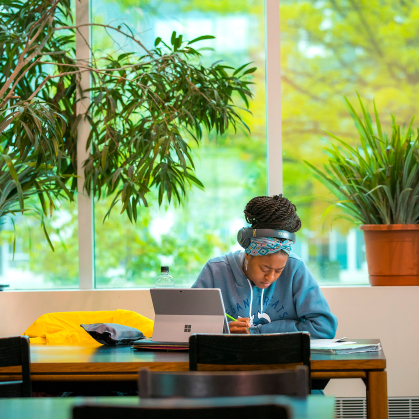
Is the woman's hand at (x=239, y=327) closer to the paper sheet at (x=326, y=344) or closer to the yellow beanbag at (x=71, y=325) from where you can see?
the paper sheet at (x=326, y=344)

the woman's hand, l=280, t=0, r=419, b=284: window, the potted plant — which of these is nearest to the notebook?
the woman's hand

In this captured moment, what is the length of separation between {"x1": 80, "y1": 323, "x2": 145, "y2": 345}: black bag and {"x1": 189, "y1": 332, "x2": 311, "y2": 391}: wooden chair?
54 centimetres

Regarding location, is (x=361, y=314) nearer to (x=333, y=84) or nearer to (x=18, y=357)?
(x=333, y=84)

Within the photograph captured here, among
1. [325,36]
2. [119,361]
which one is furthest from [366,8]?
[119,361]

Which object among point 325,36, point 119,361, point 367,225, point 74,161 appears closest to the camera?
point 119,361

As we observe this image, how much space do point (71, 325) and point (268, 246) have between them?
1017mm

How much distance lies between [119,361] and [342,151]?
2216mm

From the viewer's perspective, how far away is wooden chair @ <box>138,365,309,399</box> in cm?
102

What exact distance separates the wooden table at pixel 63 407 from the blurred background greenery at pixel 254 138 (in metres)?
2.12

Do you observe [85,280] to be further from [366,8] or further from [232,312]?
[366,8]

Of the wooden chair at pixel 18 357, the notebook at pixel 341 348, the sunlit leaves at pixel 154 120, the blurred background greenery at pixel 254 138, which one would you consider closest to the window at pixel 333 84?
the blurred background greenery at pixel 254 138

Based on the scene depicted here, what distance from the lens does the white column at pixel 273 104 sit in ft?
10.7

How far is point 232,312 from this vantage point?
225 centimetres

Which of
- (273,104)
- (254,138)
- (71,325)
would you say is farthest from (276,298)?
(273,104)
